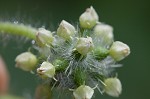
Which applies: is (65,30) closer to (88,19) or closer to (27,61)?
(88,19)

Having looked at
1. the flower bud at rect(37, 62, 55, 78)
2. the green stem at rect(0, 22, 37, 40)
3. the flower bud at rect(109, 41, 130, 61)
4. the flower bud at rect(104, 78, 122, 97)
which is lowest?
the flower bud at rect(104, 78, 122, 97)

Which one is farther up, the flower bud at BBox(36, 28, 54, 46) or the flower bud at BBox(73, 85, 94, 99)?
the flower bud at BBox(36, 28, 54, 46)

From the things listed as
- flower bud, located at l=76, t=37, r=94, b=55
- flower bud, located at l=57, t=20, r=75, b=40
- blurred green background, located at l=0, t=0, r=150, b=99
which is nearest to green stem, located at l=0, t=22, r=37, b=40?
flower bud, located at l=57, t=20, r=75, b=40

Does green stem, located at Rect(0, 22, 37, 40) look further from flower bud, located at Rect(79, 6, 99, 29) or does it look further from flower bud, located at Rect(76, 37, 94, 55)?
flower bud, located at Rect(76, 37, 94, 55)

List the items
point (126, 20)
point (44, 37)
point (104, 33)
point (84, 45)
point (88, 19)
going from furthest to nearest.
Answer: point (126, 20) → point (104, 33) → point (88, 19) → point (44, 37) → point (84, 45)

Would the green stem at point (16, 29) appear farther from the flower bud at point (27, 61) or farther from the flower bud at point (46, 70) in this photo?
the flower bud at point (46, 70)

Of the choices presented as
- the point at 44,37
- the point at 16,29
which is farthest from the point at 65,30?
the point at 16,29
